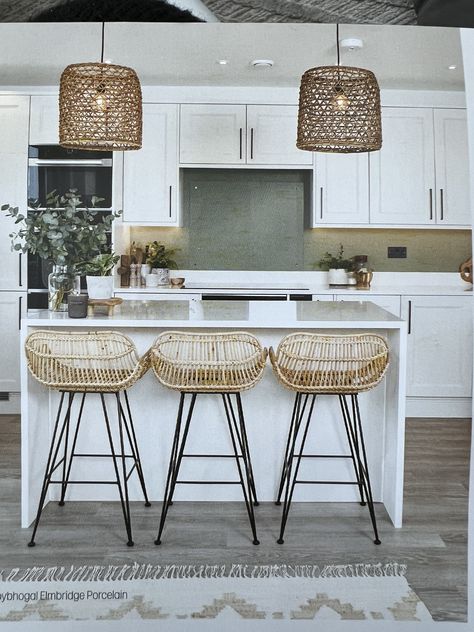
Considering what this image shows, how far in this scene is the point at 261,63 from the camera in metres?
4.60

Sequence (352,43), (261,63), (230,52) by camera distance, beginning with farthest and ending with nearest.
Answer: (261,63)
(230,52)
(352,43)

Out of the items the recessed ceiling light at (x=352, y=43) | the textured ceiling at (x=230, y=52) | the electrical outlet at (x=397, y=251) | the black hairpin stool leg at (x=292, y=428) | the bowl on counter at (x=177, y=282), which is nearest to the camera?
the black hairpin stool leg at (x=292, y=428)

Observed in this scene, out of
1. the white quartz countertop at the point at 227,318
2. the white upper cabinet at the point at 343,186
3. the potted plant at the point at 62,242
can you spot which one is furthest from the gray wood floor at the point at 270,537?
the white upper cabinet at the point at 343,186

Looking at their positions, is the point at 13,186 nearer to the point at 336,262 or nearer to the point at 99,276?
the point at 99,276

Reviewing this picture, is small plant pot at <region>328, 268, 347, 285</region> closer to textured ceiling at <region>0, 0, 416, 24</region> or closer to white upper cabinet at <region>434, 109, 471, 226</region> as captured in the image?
white upper cabinet at <region>434, 109, 471, 226</region>

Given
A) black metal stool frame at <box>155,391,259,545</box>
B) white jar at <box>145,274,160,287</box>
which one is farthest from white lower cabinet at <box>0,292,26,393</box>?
black metal stool frame at <box>155,391,259,545</box>

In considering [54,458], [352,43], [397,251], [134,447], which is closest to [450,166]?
[397,251]

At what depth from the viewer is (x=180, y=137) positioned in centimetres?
526

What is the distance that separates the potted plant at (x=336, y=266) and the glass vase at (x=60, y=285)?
8.83 ft

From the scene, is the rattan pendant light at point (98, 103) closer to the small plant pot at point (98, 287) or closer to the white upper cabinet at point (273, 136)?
the small plant pot at point (98, 287)

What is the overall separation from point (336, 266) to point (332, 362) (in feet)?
9.01

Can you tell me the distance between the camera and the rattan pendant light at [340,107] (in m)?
3.19

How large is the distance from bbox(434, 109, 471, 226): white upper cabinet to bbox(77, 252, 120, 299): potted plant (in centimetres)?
295

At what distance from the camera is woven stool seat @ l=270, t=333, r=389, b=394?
9.48ft
